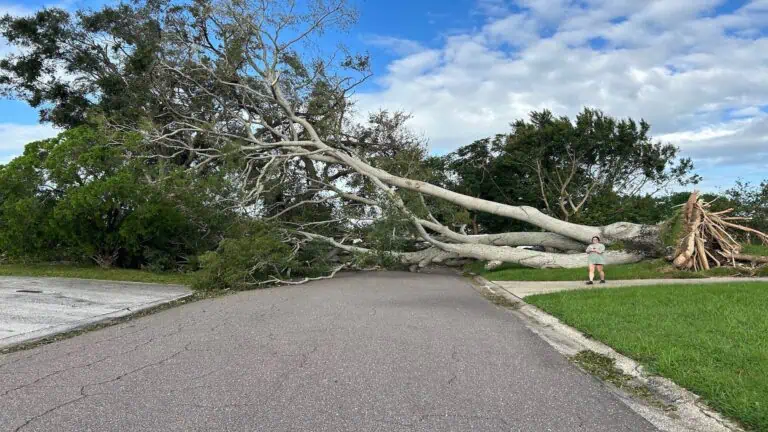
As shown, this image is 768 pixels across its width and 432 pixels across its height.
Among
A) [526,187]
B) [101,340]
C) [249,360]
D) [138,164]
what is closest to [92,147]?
[138,164]

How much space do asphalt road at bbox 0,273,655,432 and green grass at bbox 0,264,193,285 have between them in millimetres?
8053

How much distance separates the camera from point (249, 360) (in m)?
6.06

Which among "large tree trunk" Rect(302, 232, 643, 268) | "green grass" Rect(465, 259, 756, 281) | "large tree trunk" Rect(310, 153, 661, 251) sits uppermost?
"large tree trunk" Rect(310, 153, 661, 251)

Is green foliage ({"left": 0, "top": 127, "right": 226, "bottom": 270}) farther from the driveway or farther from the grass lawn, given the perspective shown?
the grass lawn

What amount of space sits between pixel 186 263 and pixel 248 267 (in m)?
5.70

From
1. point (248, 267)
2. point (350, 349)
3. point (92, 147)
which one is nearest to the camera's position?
point (350, 349)

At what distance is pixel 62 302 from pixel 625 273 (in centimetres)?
1414

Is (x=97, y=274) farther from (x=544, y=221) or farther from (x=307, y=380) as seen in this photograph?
(x=544, y=221)

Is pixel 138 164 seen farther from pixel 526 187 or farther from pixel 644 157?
Result: pixel 644 157

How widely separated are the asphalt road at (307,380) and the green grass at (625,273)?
831 centimetres

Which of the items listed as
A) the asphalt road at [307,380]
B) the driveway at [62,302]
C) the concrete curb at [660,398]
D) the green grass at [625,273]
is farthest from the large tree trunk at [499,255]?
the concrete curb at [660,398]

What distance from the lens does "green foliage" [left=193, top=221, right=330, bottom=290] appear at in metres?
14.6

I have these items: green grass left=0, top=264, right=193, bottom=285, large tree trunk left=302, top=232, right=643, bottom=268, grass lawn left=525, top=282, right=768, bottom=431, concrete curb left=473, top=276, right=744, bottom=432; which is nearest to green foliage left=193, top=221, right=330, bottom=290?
green grass left=0, top=264, right=193, bottom=285

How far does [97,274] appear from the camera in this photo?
54.9ft
